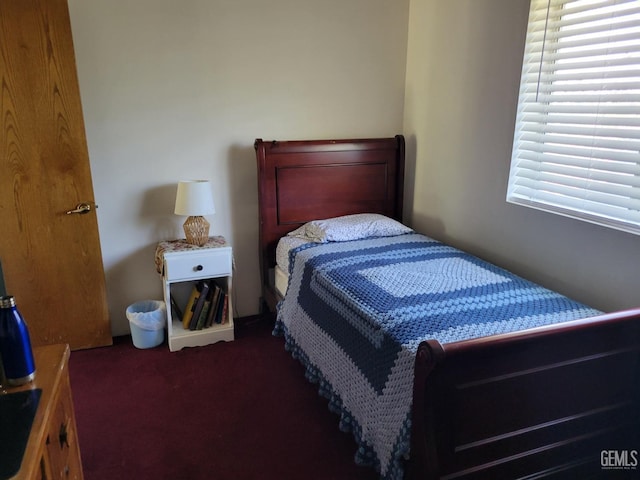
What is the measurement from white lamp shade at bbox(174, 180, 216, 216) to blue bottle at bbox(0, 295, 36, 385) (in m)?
1.57

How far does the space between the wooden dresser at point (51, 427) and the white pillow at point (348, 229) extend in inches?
66.5

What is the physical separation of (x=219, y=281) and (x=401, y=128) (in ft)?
5.47

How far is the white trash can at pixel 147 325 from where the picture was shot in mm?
2717

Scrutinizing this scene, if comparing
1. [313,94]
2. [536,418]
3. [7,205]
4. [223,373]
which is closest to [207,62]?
[313,94]

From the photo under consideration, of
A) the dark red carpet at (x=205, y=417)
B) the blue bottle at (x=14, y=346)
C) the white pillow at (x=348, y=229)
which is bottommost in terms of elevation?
the dark red carpet at (x=205, y=417)

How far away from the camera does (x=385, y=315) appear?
5.81ft

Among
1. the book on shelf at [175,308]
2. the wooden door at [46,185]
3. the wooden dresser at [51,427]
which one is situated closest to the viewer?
the wooden dresser at [51,427]

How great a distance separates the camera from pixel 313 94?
3025mm

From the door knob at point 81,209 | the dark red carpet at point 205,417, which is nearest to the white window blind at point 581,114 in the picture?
the dark red carpet at point 205,417

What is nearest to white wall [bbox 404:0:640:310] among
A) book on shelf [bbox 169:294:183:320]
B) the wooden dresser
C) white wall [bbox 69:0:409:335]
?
white wall [bbox 69:0:409:335]

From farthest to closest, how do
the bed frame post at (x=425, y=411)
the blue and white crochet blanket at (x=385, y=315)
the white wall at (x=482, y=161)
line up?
the white wall at (x=482, y=161) < the blue and white crochet blanket at (x=385, y=315) < the bed frame post at (x=425, y=411)

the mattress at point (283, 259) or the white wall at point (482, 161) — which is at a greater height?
the white wall at point (482, 161)

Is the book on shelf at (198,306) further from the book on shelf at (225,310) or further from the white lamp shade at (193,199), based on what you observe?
the white lamp shade at (193,199)

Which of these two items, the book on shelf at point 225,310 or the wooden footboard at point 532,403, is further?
the book on shelf at point 225,310
